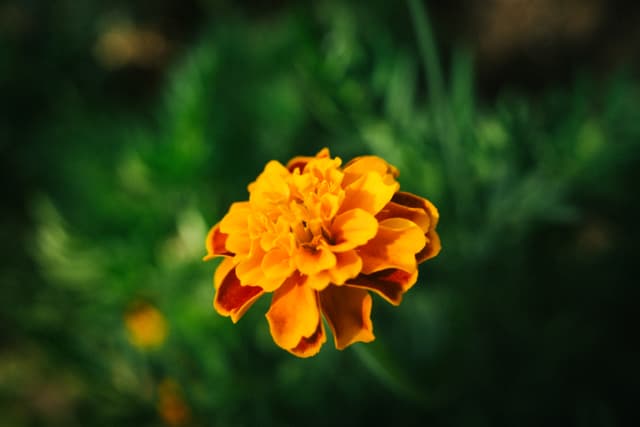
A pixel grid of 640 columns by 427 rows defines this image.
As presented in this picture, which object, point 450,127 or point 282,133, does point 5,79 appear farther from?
point 450,127

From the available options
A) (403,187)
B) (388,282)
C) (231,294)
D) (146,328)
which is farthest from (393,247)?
(146,328)

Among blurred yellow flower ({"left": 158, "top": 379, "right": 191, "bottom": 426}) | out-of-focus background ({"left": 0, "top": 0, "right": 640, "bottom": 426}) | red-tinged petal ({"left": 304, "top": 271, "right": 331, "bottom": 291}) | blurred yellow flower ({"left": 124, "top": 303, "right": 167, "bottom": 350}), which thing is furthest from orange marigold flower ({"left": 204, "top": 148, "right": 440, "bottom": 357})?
blurred yellow flower ({"left": 124, "top": 303, "right": 167, "bottom": 350})

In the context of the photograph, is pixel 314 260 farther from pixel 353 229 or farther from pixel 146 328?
pixel 146 328

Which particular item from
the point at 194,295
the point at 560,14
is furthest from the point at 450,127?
the point at 560,14

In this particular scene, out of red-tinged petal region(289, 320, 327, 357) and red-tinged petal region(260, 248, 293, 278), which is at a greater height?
red-tinged petal region(260, 248, 293, 278)

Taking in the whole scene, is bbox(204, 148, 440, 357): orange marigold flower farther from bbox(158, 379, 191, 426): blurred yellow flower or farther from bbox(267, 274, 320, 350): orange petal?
bbox(158, 379, 191, 426): blurred yellow flower

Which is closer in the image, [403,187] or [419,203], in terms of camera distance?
[419,203]

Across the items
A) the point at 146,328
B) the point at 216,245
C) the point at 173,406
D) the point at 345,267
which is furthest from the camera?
the point at 146,328

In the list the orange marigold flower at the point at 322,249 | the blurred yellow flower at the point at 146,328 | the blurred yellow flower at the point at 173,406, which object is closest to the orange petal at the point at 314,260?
the orange marigold flower at the point at 322,249
